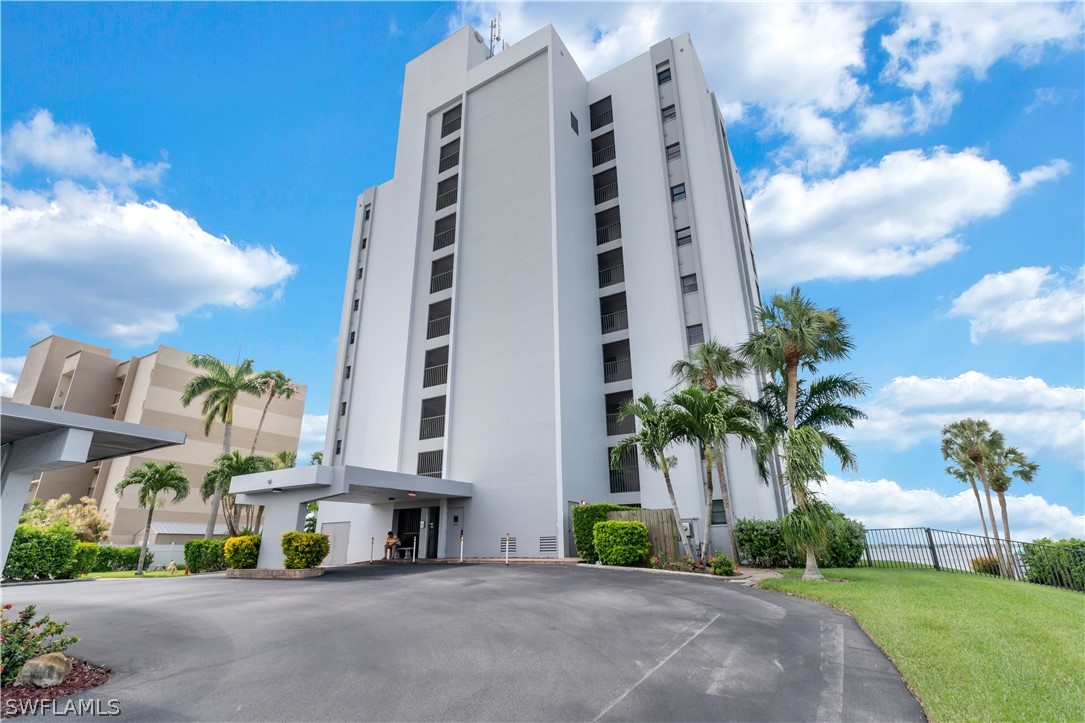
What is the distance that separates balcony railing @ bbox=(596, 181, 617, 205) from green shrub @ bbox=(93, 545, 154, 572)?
34954 mm

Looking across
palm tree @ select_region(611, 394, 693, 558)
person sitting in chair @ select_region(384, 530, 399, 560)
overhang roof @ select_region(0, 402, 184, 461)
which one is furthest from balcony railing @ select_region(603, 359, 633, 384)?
overhang roof @ select_region(0, 402, 184, 461)

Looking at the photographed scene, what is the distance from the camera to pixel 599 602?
1073cm

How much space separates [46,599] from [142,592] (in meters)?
2.10

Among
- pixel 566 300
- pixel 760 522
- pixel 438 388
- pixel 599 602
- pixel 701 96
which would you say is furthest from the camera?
pixel 701 96

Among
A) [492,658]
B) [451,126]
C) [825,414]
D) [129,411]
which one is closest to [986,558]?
[825,414]

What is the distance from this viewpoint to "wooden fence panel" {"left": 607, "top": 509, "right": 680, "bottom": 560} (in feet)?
61.6

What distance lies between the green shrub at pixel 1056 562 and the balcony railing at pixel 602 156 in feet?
87.5

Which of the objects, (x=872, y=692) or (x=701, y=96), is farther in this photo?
(x=701, y=96)

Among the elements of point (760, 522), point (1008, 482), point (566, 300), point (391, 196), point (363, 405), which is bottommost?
point (760, 522)

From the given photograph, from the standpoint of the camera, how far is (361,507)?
28.6m

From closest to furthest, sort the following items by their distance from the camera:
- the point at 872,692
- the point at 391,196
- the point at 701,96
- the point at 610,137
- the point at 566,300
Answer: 1. the point at 872,692
2. the point at 566,300
3. the point at 701,96
4. the point at 610,137
5. the point at 391,196

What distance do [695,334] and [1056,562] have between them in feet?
49.9

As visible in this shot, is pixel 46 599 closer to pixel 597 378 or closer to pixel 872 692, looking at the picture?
pixel 872 692

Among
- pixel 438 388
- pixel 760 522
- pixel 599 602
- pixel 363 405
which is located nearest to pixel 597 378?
pixel 438 388
